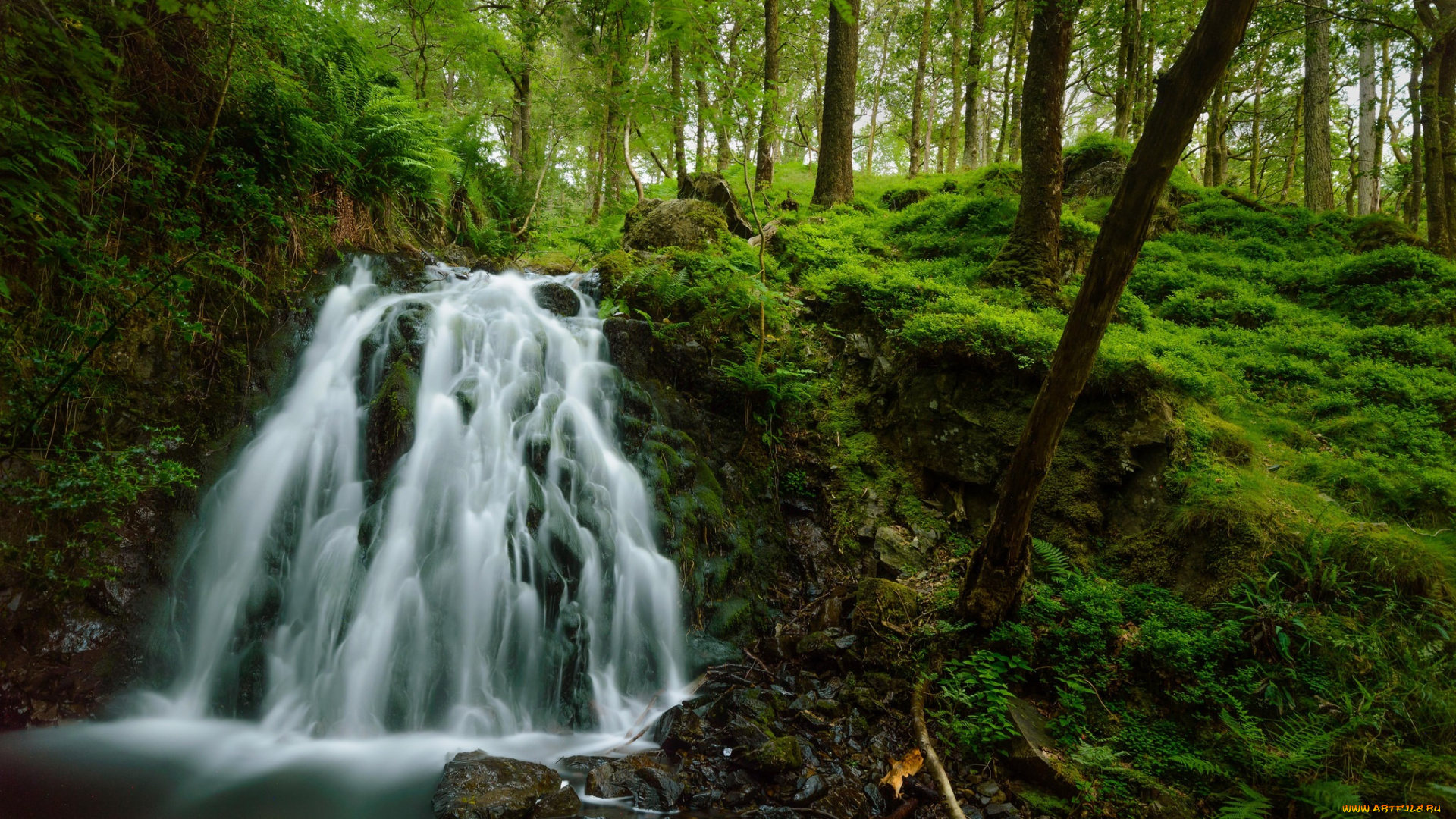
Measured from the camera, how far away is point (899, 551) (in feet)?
18.0

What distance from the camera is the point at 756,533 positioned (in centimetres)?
593

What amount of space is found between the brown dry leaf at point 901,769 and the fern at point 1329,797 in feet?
6.15

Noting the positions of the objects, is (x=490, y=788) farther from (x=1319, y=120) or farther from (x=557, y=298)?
(x=1319, y=120)

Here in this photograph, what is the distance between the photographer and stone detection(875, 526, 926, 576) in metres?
5.36

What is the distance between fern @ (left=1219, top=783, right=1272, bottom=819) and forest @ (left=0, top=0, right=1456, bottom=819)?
1.1 inches

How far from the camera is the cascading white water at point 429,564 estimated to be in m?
4.42

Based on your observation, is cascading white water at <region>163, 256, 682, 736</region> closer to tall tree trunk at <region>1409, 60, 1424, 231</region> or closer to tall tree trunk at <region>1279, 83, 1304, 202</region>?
tall tree trunk at <region>1409, 60, 1424, 231</region>

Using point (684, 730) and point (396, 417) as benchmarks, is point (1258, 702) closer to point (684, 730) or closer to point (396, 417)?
point (684, 730)

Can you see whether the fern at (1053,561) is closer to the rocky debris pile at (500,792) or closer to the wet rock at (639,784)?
the wet rock at (639,784)

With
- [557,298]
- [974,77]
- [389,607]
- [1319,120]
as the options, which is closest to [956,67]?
[974,77]

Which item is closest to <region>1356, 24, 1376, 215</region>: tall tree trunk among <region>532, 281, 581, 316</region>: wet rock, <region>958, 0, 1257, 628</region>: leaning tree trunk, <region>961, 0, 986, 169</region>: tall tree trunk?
<region>961, 0, 986, 169</region>: tall tree trunk

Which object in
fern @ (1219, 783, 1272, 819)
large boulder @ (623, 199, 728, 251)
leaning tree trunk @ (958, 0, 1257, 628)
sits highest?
large boulder @ (623, 199, 728, 251)

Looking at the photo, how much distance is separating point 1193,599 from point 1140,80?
13.8 metres

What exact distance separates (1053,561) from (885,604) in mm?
1406
